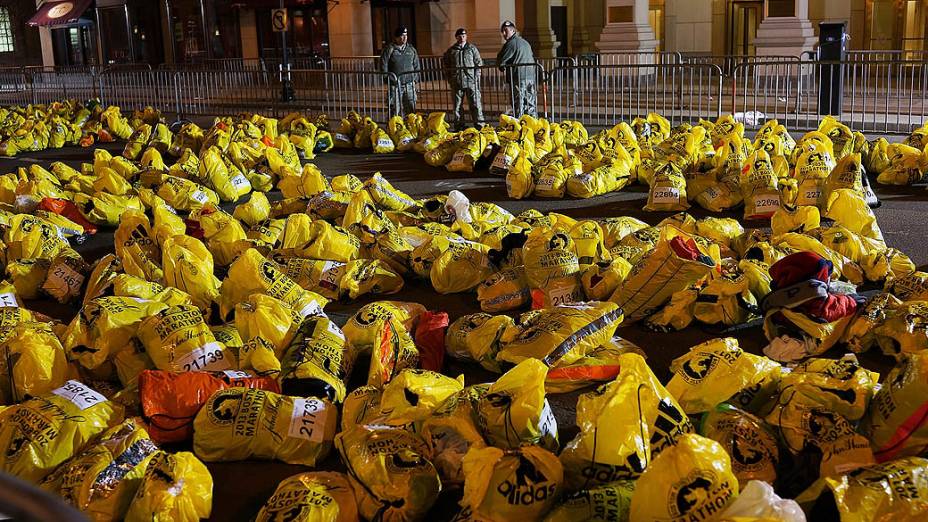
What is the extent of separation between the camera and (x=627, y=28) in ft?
70.5

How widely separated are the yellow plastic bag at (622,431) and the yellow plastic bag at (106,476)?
5.26 feet

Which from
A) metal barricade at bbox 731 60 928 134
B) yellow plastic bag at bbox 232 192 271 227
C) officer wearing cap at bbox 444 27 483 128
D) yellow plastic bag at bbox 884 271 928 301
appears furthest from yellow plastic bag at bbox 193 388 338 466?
officer wearing cap at bbox 444 27 483 128

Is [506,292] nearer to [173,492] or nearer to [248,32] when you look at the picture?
[173,492]

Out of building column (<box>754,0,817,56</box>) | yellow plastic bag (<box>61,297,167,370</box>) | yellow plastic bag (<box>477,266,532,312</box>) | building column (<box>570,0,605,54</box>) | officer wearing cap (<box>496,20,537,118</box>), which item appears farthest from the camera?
building column (<box>570,0,605,54</box>)

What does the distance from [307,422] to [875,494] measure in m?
2.22

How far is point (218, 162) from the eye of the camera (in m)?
9.80

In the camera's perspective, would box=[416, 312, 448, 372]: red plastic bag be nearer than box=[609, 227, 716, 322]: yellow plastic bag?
Yes

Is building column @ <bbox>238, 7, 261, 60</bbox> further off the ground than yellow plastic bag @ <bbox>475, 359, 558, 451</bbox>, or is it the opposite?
building column @ <bbox>238, 7, 261, 60</bbox>

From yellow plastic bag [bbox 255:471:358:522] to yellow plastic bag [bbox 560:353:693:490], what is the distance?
77cm

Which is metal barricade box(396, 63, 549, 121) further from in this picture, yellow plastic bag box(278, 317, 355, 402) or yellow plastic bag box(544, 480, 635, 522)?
yellow plastic bag box(544, 480, 635, 522)

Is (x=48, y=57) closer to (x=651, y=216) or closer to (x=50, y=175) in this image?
(x=50, y=175)

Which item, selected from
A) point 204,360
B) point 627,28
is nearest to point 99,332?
point 204,360

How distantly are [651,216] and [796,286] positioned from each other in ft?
11.8

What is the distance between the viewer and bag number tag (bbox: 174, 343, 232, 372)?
4.43 metres
